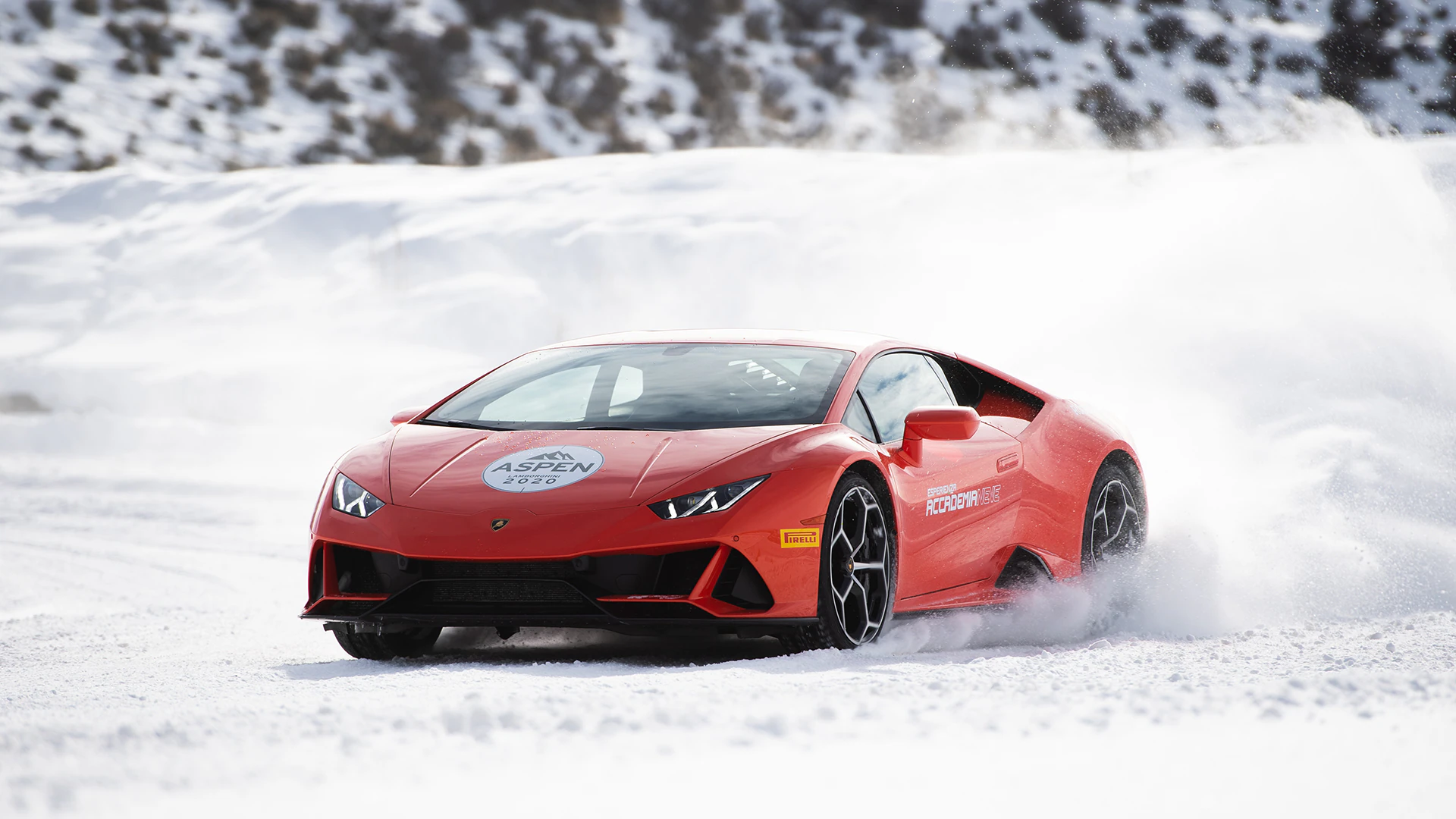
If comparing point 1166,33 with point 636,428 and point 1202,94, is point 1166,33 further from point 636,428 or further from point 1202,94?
point 636,428

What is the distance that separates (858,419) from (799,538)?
0.78 meters

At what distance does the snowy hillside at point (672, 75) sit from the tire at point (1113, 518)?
59.9 ft

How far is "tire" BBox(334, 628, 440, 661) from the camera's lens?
4637mm

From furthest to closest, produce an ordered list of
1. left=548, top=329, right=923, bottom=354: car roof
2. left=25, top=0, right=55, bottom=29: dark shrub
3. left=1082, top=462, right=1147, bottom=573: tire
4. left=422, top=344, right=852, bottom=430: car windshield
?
left=25, top=0, right=55, bottom=29: dark shrub, left=1082, top=462, right=1147, bottom=573: tire, left=548, top=329, right=923, bottom=354: car roof, left=422, top=344, right=852, bottom=430: car windshield

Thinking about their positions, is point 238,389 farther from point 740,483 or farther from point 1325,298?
point 740,483

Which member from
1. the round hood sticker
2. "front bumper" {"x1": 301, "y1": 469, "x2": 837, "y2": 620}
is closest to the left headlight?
"front bumper" {"x1": 301, "y1": 469, "x2": 837, "y2": 620}

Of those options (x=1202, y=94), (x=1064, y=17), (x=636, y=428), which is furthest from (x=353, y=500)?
(x=1064, y=17)

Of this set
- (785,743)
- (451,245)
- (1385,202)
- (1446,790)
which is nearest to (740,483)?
(785,743)

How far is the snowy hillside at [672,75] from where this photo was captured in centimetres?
2431

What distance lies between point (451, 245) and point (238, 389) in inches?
125

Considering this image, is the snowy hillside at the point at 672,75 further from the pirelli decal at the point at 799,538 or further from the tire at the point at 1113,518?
the pirelli decal at the point at 799,538

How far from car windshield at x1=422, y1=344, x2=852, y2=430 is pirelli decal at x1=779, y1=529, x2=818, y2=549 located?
482 millimetres

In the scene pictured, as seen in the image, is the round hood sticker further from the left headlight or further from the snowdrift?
the snowdrift

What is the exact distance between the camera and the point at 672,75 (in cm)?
3041
